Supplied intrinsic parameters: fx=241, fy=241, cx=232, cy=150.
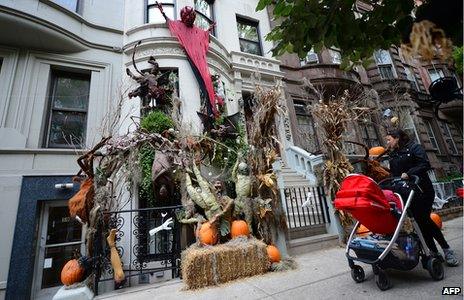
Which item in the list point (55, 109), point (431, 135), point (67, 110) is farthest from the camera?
point (431, 135)

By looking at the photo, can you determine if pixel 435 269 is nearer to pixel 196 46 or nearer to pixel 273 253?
pixel 273 253

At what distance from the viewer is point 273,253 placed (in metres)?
4.09

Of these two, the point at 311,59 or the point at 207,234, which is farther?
the point at 311,59

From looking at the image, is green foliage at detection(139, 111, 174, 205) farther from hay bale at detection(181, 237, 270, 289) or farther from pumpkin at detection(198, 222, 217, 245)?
hay bale at detection(181, 237, 270, 289)

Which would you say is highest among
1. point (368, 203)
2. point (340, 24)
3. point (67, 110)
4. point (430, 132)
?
point (430, 132)

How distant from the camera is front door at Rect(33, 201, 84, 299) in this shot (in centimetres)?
513

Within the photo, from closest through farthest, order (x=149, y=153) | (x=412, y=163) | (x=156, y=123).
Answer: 1. (x=412, y=163)
2. (x=149, y=153)
3. (x=156, y=123)

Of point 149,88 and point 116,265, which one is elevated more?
point 149,88

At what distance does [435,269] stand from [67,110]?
8155 millimetres

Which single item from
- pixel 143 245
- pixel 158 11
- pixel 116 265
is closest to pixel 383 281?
pixel 116 265

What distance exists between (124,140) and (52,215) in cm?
269

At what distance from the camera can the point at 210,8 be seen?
10.1 meters

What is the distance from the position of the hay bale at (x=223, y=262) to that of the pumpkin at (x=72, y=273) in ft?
5.19

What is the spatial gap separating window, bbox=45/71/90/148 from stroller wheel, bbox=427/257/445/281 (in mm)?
7133
